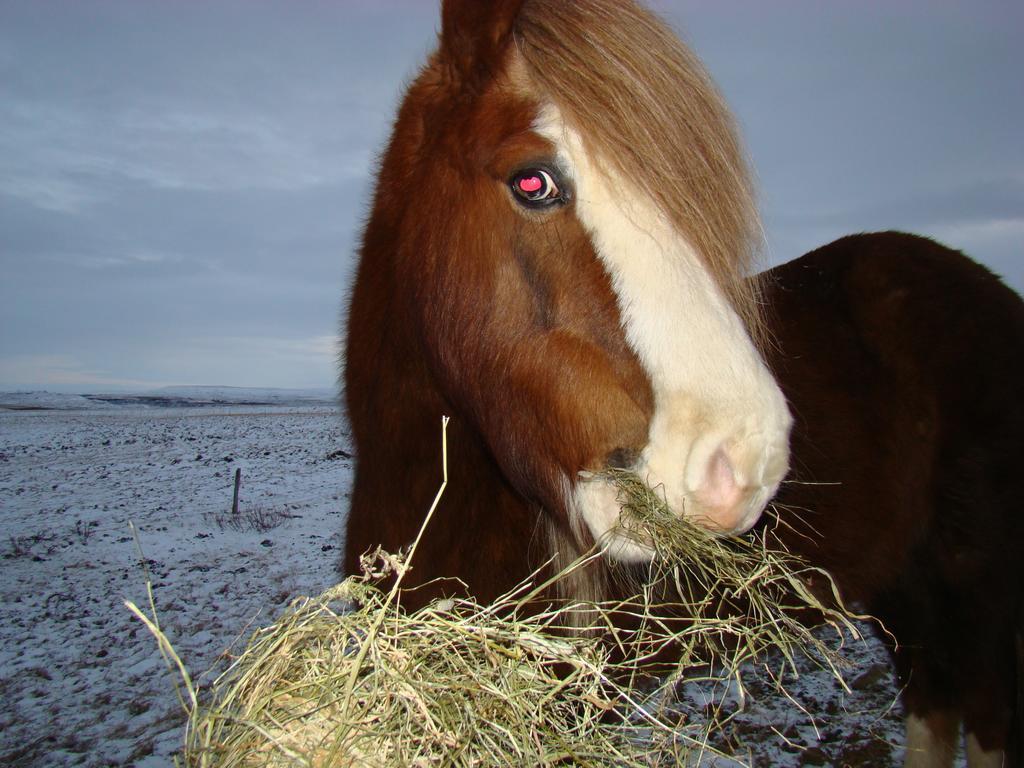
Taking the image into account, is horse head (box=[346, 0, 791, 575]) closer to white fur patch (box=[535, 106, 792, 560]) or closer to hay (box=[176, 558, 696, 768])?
white fur patch (box=[535, 106, 792, 560])

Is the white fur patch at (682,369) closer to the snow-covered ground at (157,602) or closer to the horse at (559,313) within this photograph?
the horse at (559,313)

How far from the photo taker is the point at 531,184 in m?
1.57

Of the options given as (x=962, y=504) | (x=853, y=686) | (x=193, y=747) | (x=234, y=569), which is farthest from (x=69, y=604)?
(x=962, y=504)

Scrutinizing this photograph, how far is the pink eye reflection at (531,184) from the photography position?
1.57 meters

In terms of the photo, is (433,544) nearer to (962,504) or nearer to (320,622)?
(320,622)

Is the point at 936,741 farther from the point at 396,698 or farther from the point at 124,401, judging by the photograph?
the point at 124,401

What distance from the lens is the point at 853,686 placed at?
4492mm

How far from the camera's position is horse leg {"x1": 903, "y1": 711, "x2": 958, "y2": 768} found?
315cm

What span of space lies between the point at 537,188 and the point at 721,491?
33.9 inches

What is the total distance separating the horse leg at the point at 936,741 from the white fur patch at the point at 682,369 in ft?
9.46

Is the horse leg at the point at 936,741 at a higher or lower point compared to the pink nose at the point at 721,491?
lower

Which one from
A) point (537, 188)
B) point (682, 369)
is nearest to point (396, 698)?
point (682, 369)

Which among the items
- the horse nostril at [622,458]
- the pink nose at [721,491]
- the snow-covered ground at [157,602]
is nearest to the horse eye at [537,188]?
the horse nostril at [622,458]

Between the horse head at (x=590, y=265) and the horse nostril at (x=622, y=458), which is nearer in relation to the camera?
the horse head at (x=590, y=265)
